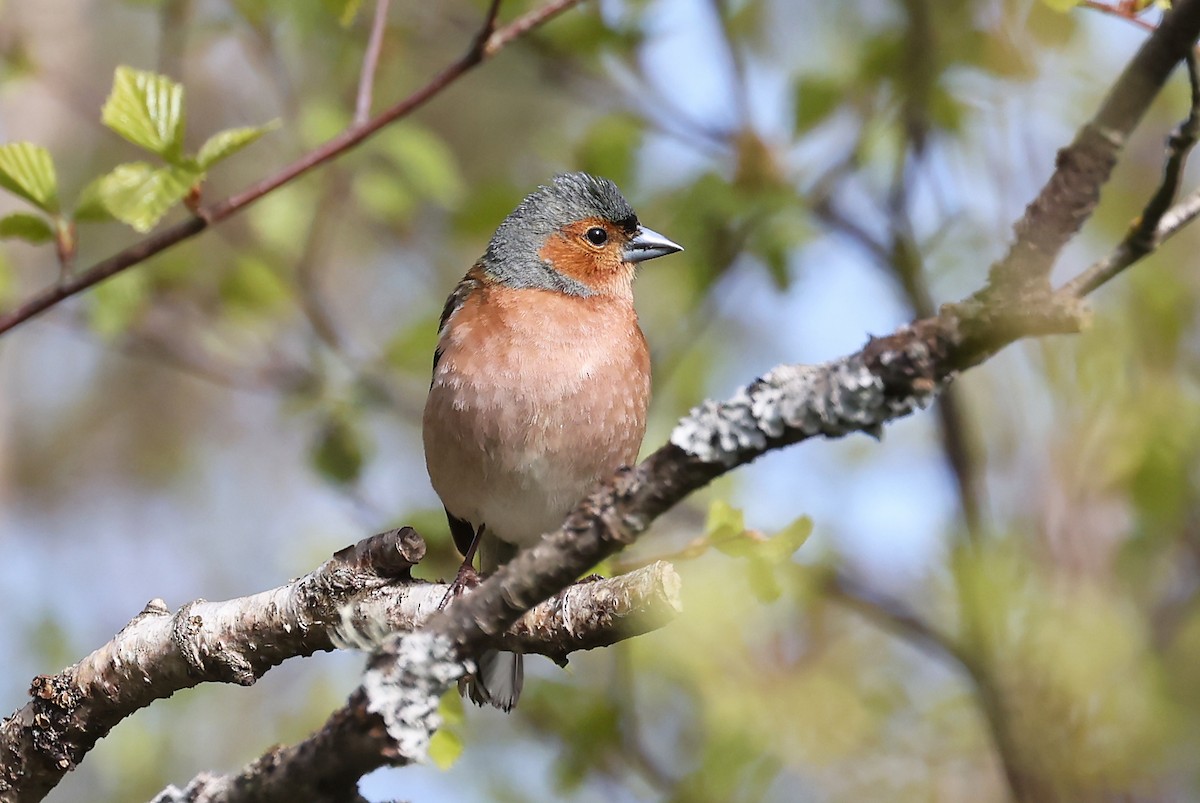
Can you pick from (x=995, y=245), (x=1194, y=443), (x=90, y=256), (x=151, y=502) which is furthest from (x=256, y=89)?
(x=1194, y=443)

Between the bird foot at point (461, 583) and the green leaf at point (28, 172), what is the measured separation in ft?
5.69

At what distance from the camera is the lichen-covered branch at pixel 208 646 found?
3342 millimetres

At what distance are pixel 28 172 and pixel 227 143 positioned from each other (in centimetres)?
65

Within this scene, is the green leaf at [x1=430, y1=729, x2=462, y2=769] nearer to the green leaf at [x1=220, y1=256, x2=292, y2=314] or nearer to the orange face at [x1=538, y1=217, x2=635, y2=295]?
the orange face at [x1=538, y1=217, x2=635, y2=295]

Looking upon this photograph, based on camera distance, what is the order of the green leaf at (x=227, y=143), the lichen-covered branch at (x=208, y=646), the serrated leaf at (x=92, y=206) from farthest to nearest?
the serrated leaf at (x=92, y=206)
the green leaf at (x=227, y=143)
the lichen-covered branch at (x=208, y=646)

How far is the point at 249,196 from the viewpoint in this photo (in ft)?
12.6

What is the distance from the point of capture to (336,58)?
6492 millimetres

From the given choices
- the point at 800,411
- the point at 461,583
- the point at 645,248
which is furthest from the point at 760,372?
the point at 800,411

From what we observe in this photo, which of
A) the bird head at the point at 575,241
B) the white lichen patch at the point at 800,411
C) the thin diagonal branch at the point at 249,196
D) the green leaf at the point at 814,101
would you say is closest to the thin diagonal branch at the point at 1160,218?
the white lichen patch at the point at 800,411

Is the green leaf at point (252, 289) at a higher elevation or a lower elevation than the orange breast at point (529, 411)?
lower

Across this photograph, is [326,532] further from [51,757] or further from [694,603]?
[51,757]

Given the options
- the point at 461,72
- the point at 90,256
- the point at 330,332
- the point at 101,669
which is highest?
the point at 461,72

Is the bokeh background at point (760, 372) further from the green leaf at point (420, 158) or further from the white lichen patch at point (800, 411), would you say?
the white lichen patch at point (800, 411)

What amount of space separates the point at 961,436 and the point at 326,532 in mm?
3783
